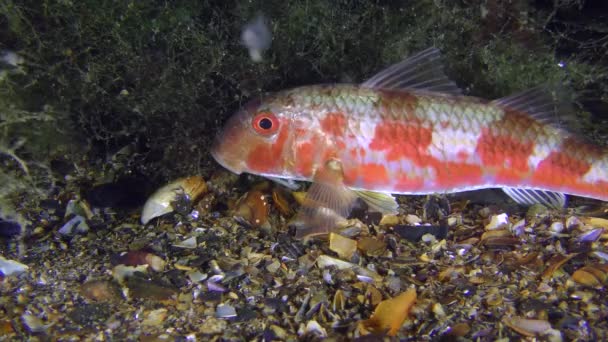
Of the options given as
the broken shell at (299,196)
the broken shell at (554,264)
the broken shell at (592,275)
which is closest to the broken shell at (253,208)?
the broken shell at (299,196)

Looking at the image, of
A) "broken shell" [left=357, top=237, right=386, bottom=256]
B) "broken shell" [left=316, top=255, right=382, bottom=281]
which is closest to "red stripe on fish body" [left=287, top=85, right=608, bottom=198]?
"broken shell" [left=357, top=237, right=386, bottom=256]

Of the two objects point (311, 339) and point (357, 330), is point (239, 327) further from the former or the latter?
point (357, 330)

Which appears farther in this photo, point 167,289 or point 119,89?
point 119,89

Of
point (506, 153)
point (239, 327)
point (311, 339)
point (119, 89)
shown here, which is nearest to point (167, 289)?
point (239, 327)

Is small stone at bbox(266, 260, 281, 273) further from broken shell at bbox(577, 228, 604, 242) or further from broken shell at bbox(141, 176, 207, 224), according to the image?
broken shell at bbox(577, 228, 604, 242)

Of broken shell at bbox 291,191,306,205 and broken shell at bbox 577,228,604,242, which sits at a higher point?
broken shell at bbox 291,191,306,205

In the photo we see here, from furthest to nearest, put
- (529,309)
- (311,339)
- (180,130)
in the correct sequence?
(180,130) → (529,309) → (311,339)

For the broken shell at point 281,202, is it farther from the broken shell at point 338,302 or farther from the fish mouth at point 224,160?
the broken shell at point 338,302
